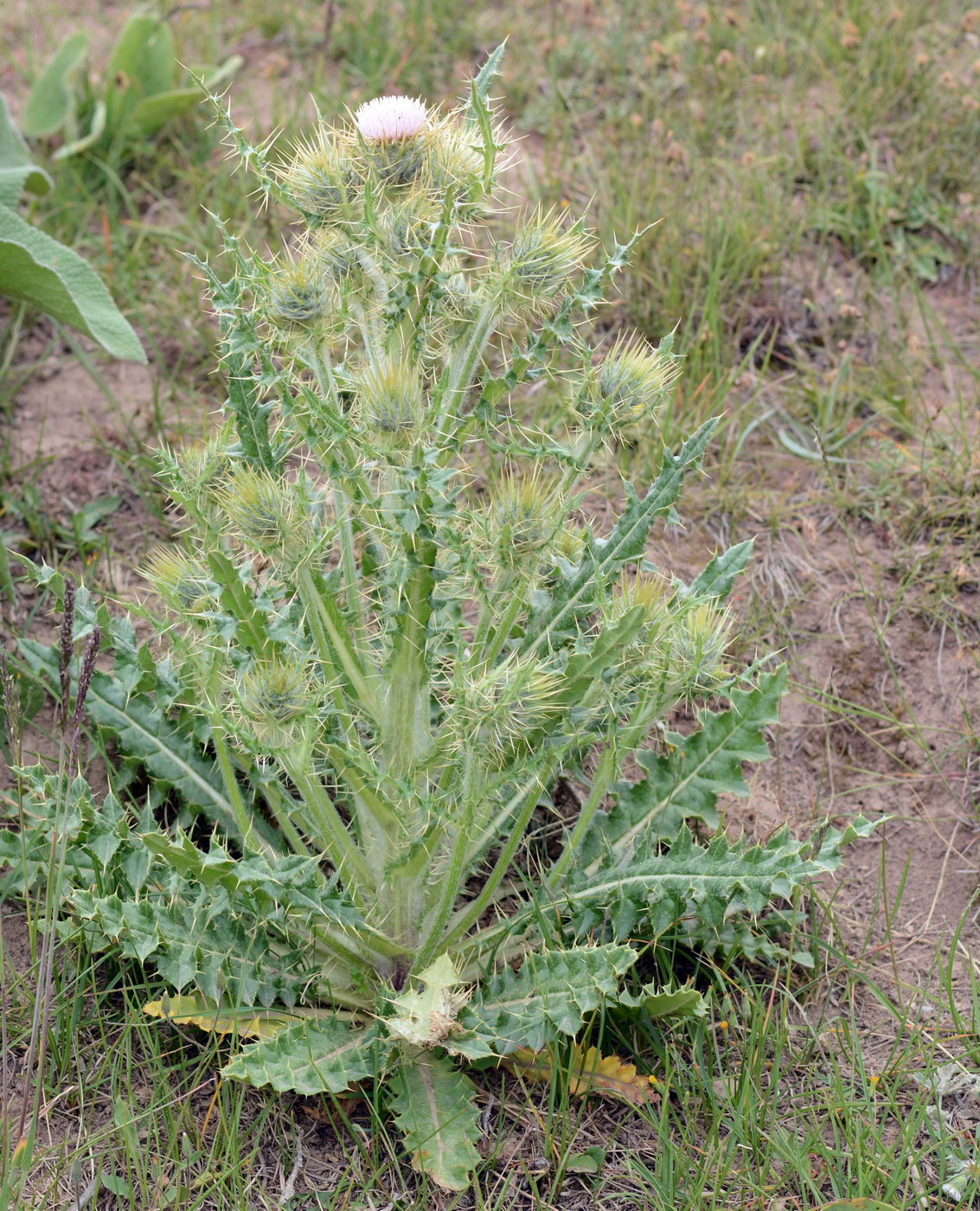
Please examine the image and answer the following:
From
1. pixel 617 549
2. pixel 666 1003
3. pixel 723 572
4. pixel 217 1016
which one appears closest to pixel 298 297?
pixel 617 549

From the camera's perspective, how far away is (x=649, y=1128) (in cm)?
226

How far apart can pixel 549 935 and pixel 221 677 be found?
2.56 ft

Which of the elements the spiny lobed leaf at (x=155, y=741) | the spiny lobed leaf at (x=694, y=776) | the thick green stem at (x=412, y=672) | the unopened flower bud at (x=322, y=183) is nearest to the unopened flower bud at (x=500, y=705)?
the thick green stem at (x=412, y=672)

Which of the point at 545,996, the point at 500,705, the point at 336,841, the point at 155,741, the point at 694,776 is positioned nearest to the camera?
the point at 500,705

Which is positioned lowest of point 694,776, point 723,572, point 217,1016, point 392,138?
point 217,1016

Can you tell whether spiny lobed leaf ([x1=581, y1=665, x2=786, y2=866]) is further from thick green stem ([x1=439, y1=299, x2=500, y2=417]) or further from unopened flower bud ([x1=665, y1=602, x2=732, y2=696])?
thick green stem ([x1=439, y1=299, x2=500, y2=417])

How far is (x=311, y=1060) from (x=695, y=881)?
755 millimetres

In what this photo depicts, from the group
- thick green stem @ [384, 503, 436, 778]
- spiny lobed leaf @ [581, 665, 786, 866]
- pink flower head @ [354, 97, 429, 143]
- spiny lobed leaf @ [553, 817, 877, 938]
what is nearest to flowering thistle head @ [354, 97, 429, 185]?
pink flower head @ [354, 97, 429, 143]

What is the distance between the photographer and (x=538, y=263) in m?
2.00

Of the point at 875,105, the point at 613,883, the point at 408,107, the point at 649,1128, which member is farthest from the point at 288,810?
the point at 875,105

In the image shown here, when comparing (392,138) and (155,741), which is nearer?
(392,138)

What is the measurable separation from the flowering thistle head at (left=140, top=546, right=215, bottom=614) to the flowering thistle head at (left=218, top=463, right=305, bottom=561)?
21 cm

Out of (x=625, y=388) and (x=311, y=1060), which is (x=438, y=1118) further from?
(x=625, y=388)

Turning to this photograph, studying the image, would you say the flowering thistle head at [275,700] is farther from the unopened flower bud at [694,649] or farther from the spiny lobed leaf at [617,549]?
the unopened flower bud at [694,649]
